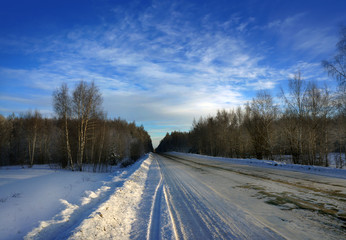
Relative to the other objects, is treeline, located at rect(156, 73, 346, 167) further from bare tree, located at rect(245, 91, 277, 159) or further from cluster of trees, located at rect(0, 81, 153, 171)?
cluster of trees, located at rect(0, 81, 153, 171)

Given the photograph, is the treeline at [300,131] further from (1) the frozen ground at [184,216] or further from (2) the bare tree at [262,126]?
(1) the frozen ground at [184,216]

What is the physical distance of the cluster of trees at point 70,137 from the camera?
20750 millimetres

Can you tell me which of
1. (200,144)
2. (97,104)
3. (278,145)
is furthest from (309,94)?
(200,144)

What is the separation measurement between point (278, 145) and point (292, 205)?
2344 cm

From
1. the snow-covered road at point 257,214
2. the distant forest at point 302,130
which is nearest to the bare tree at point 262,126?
the distant forest at point 302,130

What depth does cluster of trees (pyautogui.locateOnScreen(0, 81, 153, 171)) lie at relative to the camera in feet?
68.1

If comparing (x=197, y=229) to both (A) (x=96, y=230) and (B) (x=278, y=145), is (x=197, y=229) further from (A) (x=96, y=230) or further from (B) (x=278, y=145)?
(B) (x=278, y=145)

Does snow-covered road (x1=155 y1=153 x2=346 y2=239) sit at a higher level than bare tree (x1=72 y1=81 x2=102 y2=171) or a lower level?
lower

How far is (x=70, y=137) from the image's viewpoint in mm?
24094

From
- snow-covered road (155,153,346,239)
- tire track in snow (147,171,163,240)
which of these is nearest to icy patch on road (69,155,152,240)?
tire track in snow (147,171,163,240)

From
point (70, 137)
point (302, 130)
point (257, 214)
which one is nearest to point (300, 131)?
point (302, 130)

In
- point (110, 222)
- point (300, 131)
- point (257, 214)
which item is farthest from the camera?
point (300, 131)

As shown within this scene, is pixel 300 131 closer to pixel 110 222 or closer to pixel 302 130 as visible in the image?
pixel 302 130

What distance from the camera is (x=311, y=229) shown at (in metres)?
3.72
